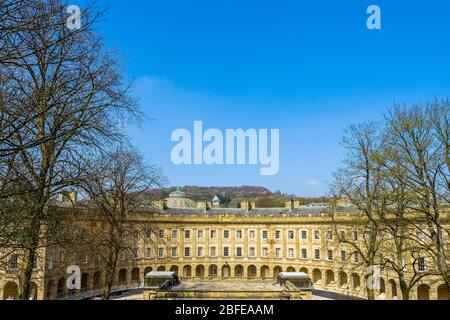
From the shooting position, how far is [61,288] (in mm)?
36156

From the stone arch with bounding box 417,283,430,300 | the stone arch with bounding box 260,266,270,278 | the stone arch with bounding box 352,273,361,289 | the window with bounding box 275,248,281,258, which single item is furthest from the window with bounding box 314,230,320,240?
the stone arch with bounding box 417,283,430,300

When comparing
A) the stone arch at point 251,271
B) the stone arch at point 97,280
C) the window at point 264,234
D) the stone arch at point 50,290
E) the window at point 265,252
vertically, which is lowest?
the stone arch at point 251,271

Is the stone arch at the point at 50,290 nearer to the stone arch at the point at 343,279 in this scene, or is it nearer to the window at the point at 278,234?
the window at the point at 278,234

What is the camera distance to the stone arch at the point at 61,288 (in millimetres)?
35312

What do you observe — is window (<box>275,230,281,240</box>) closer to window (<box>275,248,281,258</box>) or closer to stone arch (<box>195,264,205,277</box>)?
window (<box>275,248,281,258</box>)

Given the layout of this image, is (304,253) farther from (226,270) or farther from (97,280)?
(97,280)

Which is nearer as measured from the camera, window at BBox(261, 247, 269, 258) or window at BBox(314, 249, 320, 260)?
window at BBox(314, 249, 320, 260)

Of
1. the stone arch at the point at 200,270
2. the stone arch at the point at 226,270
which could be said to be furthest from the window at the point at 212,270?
the stone arch at the point at 226,270

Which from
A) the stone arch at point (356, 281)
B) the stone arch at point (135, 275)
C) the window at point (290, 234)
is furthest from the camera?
the window at point (290, 234)

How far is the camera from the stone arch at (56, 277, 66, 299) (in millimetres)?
35312

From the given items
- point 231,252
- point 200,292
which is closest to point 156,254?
point 231,252

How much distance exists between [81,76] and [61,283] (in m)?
33.8
